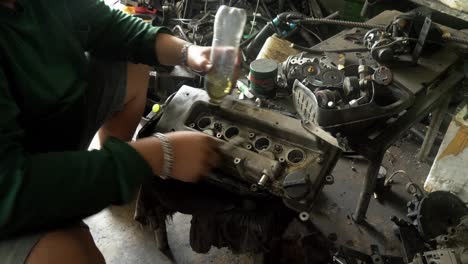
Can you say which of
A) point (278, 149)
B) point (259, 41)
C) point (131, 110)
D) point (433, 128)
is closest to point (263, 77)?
point (278, 149)

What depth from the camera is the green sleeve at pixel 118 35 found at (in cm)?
122

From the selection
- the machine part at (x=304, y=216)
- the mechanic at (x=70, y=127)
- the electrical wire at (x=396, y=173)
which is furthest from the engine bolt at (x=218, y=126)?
the electrical wire at (x=396, y=173)

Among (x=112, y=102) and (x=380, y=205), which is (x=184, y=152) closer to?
(x=112, y=102)

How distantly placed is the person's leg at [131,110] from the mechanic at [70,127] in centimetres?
1

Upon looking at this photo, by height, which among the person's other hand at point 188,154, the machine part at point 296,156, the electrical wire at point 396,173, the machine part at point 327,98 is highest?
the machine part at point 327,98

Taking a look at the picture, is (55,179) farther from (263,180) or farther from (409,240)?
(409,240)

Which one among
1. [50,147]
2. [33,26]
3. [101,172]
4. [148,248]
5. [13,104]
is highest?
[33,26]

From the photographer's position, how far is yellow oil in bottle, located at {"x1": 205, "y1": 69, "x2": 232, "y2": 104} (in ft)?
4.00

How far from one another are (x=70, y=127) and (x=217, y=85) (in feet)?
1.52

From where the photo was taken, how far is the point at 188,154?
1.00m

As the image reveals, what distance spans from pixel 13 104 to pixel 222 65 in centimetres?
59

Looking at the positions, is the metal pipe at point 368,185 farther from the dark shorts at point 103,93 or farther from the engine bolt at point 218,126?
the dark shorts at point 103,93

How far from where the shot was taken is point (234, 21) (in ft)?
4.43

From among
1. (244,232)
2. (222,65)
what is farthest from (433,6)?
(244,232)
